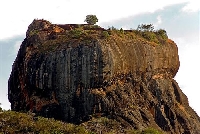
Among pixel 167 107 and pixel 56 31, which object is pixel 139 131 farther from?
pixel 56 31

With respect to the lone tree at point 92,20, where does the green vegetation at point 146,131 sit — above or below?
below

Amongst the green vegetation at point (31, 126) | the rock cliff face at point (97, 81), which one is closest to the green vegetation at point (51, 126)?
the green vegetation at point (31, 126)

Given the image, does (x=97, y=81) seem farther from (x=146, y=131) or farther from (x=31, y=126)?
(x=31, y=126)

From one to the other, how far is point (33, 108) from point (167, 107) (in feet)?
63.4

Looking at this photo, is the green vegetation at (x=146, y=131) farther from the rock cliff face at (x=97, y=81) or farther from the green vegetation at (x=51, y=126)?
the rock cliff face at (x=97, y=81)

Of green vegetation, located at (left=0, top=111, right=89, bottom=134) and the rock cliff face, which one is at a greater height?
the rock cliff face

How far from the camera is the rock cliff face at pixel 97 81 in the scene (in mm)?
64312

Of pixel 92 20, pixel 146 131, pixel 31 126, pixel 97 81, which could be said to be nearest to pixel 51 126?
pixel 31 126

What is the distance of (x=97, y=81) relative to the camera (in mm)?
64500

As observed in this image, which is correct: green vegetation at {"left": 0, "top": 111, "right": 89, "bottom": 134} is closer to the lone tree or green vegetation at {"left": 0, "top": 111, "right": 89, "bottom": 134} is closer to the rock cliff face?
the rock cliff face

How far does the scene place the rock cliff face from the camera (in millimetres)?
64312

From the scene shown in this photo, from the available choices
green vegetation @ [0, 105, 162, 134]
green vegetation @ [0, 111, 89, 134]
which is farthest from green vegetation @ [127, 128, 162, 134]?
green vegetation @ [0, 111, 89, 134]

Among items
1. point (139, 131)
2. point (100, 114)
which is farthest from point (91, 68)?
point (139, 131)

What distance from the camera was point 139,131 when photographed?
196 feet
